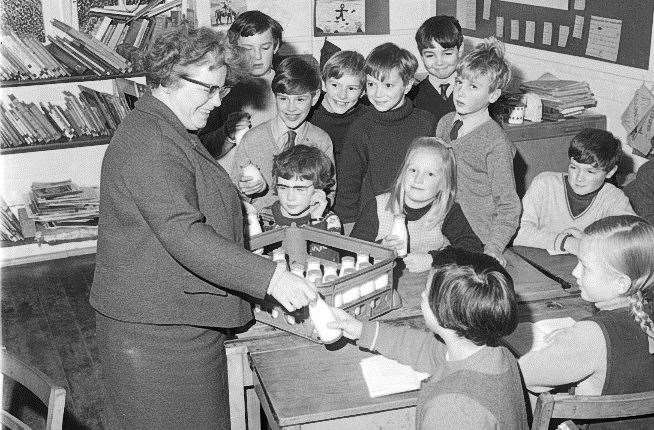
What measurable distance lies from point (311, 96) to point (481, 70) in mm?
716

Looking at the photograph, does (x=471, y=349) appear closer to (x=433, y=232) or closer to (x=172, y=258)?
(x=172, y=258)

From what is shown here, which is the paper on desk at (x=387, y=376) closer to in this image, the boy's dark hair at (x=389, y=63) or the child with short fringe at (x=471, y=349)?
the child with short fringe at (x=471, y=349)

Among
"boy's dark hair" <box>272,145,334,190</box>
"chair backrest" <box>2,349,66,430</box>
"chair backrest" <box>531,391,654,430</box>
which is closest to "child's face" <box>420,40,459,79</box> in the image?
"boy's dark hair" <box>272,145,334,190</box>

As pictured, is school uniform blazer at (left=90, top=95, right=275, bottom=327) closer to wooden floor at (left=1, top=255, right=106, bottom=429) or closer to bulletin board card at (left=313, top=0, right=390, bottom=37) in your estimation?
wooden floor at (left=1, top=255, right=106, bottom=429)

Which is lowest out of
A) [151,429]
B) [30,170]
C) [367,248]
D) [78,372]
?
[78,372]

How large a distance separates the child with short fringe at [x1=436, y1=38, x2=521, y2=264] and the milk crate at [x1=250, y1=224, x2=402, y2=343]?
0.58 meters

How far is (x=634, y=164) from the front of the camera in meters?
4.23

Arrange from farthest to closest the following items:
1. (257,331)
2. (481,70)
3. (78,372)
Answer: (78,372) → (481,70) → (257,331)

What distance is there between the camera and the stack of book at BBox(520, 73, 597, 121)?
425 centimetres

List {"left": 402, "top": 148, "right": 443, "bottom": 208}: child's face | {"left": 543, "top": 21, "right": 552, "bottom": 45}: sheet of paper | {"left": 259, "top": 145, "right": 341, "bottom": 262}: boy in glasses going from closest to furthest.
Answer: {"left": 402, "top": 148, "right": 443, "bottom": 208}: child's face < {"left": 259, "top": 145, "right": 341, "bottom": 262}: boy in glasses < {"left": 543, "top": 21, "right": 552, "bottom": 45}: sheet of paper

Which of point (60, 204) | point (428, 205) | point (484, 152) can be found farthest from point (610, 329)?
point (60, 204)

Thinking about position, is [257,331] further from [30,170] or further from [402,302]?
[30,170]

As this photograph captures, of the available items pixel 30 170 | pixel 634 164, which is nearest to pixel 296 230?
pixel 634 164

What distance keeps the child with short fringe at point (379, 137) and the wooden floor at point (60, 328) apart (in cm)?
135
